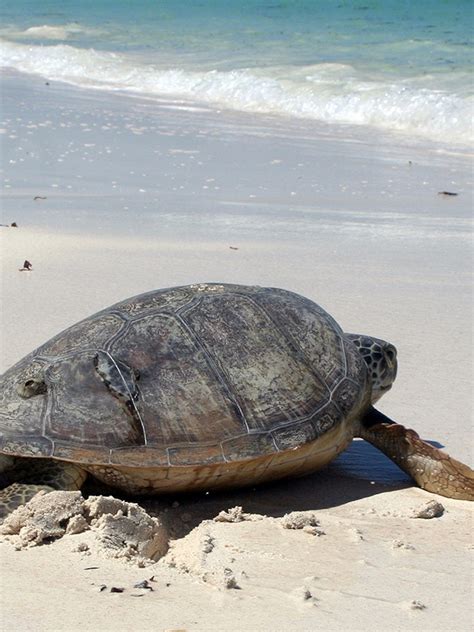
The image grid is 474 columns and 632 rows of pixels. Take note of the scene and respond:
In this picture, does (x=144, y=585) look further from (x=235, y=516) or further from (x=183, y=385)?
(x=183, y=385)

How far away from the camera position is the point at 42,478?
3.67m

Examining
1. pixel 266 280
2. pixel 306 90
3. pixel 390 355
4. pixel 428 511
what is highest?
pixel 306 90

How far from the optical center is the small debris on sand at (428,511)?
12.4 feet

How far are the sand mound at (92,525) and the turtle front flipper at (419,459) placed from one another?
112cm

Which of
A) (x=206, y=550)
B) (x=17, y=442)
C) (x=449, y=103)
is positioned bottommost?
(x=206, y=550)

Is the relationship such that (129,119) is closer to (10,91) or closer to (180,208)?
(10,91)

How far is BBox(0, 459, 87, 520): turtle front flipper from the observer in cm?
359

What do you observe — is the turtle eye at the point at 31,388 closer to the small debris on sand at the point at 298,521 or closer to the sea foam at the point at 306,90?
the small debris on sand at the point at 298,521

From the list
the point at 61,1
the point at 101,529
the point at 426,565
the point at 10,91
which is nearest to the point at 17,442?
the point at 101,529

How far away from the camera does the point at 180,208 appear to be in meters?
8.87

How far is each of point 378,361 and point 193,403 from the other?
3.58 ft

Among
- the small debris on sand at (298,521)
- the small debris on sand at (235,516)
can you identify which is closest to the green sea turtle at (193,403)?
the small debris on sand at (235,516)

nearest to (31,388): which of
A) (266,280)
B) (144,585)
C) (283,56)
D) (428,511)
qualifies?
(144,585)

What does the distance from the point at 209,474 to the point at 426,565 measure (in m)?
0.89
